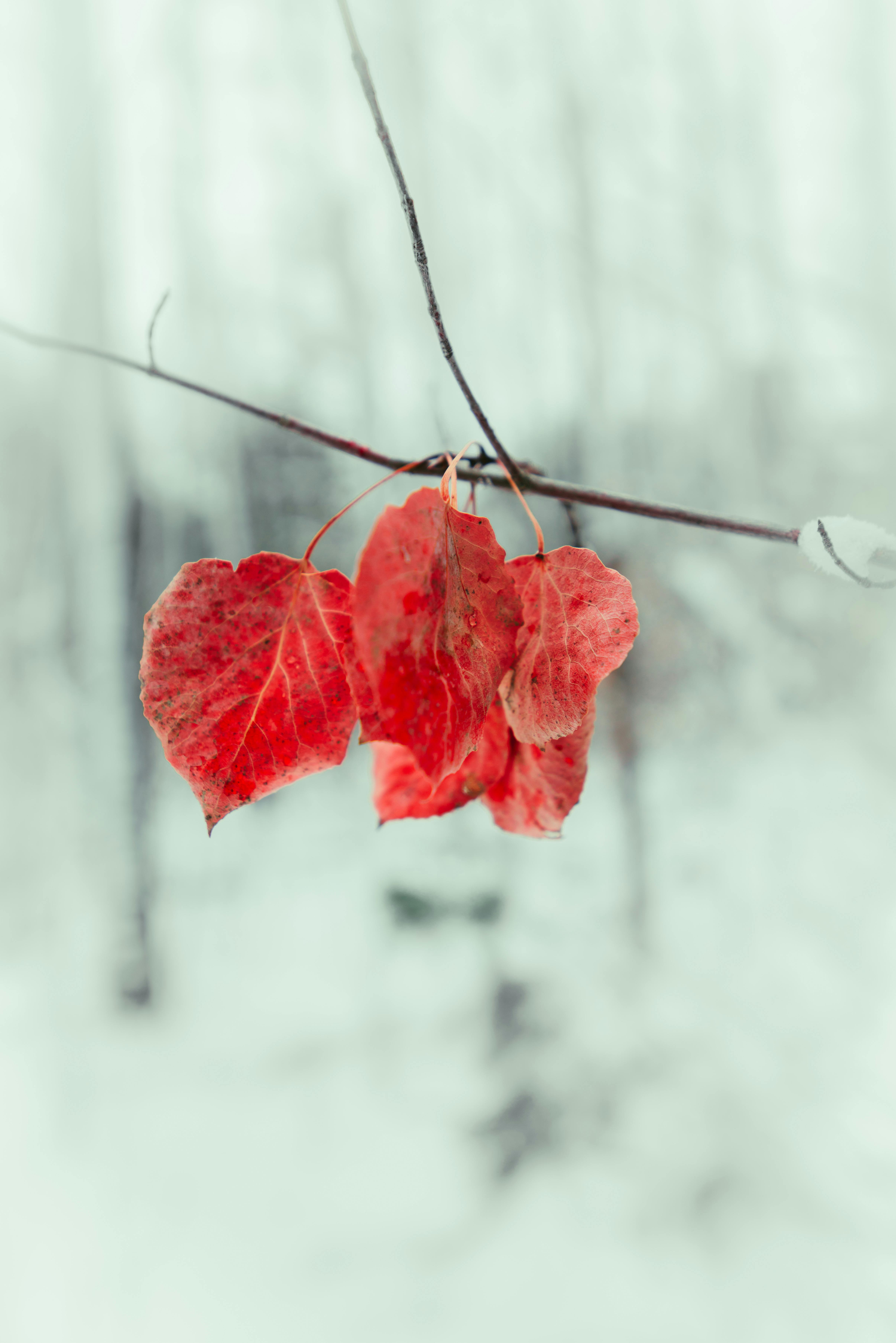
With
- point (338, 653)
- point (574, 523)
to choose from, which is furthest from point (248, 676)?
point (574, 523)

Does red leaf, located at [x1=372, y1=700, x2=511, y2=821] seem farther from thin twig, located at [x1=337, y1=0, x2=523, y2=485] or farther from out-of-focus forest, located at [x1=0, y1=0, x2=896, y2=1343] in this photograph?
out-of-focus forest, located at [x1=0, y1=0, x2=896, y2=1343]

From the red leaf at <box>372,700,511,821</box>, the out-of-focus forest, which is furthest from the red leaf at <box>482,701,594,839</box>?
the out-of-focus forest

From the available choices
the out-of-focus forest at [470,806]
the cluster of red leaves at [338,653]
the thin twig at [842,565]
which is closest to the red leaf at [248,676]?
the cluster of red leaves at [338,653]

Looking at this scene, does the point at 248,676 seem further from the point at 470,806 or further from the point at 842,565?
the point at 470,806

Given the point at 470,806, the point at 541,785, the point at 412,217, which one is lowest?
the point at 470,806

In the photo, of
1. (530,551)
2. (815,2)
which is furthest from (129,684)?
(815,2)

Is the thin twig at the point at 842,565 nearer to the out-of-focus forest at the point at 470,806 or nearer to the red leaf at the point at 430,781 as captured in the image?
the red leaf at the point at 430,781

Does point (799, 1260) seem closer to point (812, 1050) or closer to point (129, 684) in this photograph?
point (812, 1050)
